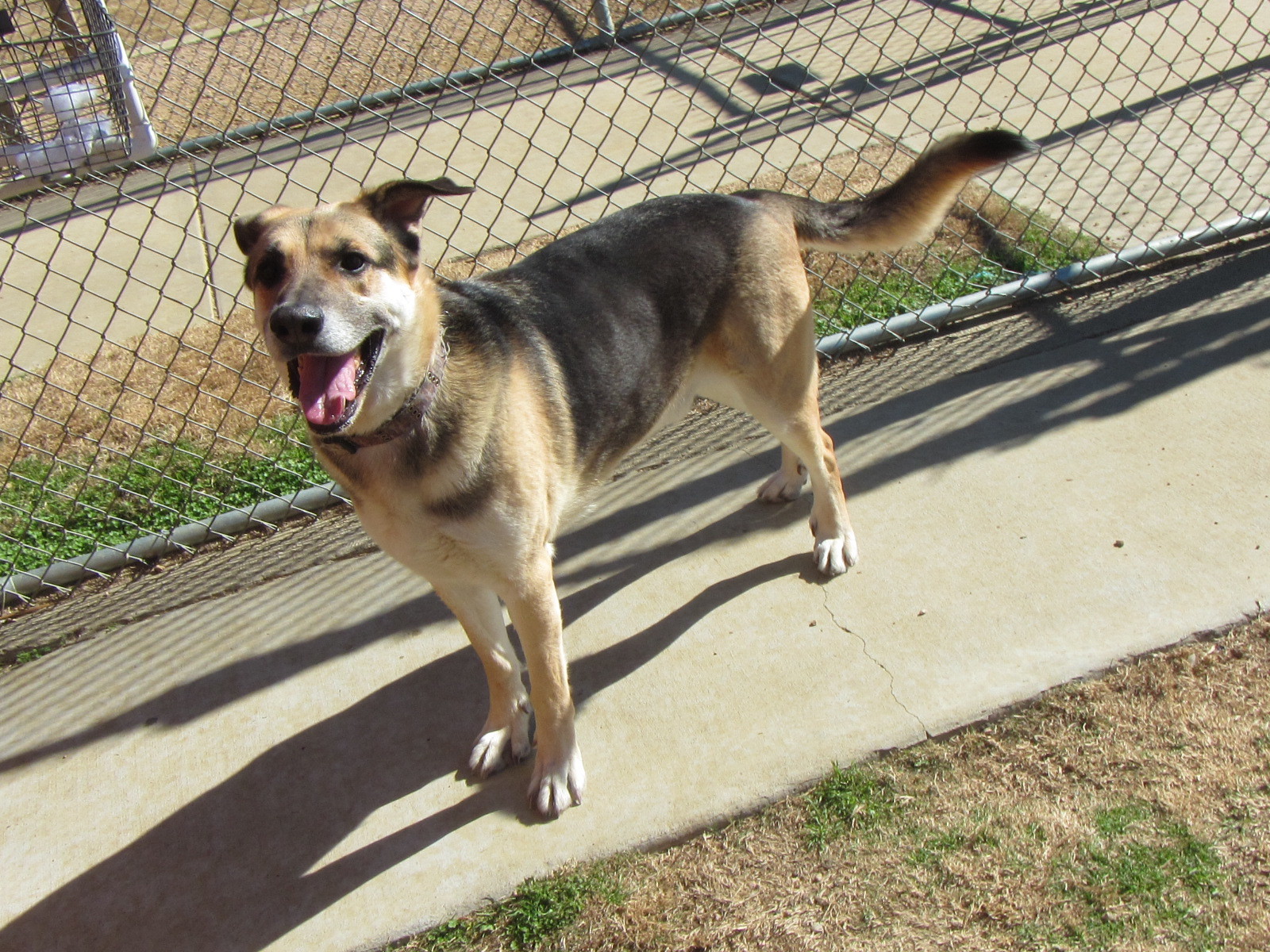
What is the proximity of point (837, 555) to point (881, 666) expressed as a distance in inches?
18.4

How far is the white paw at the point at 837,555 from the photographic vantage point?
3.22 m

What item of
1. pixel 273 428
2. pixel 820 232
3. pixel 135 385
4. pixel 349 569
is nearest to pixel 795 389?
pixel 820 232

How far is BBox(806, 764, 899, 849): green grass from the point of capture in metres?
2.42

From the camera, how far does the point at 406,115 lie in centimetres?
712

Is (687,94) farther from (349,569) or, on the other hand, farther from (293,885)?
(293,885)

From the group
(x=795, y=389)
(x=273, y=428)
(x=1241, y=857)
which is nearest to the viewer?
(x=1241, y=857)

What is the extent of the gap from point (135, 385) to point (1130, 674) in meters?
4.26

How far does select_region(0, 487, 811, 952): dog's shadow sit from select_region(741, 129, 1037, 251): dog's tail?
48.4 inches

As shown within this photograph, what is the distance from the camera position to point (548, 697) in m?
2.65

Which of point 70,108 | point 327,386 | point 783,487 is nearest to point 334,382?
point 327,386

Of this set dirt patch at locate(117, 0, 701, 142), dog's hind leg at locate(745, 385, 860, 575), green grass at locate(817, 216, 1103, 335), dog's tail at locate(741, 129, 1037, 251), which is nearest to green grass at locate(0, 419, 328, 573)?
dog's hind leg at locate(745, 385, 860, 575)

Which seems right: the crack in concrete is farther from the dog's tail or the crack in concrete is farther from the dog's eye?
the dog's eye

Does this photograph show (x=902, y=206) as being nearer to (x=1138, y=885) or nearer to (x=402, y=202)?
(x=402, y=202)

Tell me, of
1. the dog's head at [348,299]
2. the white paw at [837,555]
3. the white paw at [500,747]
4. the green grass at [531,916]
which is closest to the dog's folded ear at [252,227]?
the dog's head at [348,299]
